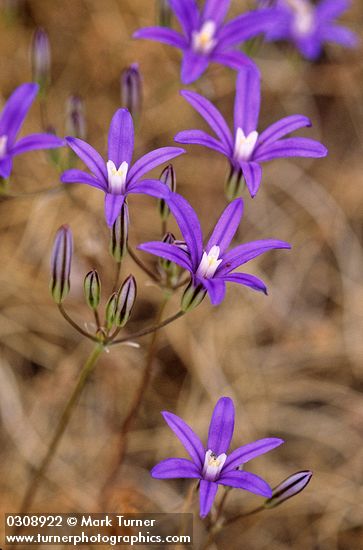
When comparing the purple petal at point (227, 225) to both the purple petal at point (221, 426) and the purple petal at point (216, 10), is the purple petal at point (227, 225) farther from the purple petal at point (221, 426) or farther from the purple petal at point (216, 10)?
the purple petal at point (216, 10)

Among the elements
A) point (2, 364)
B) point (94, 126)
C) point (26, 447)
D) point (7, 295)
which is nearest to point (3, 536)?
point (26, 447)

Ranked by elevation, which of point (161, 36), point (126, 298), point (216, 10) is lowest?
point (126, 298)

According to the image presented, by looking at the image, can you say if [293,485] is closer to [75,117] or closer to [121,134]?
[121,134]

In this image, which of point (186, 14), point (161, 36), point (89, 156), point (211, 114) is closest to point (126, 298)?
point (89, 156)

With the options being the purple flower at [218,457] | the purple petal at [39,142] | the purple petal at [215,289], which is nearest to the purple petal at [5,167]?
the purple petal at [39,142]

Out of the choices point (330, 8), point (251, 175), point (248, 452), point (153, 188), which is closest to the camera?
point (153, 188)

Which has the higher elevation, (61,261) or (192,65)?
(192,65)

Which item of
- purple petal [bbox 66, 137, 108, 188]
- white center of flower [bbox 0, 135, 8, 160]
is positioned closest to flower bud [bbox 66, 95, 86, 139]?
white center of flower [bbox 0, 135, 8, 160]
